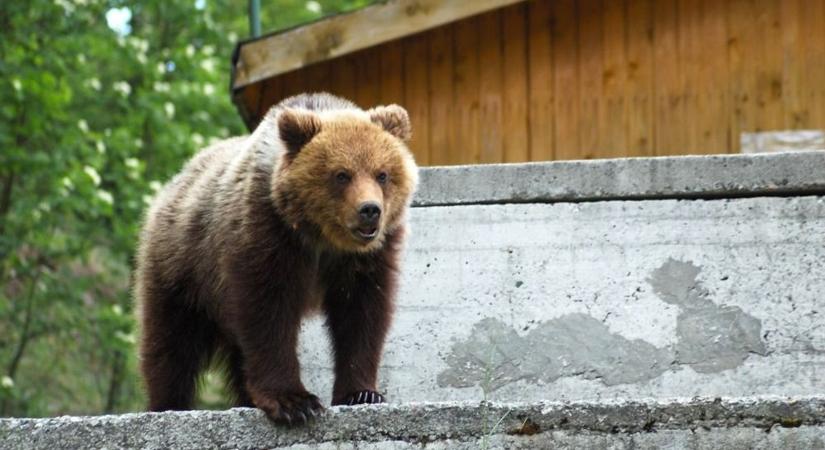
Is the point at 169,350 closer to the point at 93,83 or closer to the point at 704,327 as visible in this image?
the point at 704,327

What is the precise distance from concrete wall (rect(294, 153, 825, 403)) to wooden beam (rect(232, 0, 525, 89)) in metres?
2.54

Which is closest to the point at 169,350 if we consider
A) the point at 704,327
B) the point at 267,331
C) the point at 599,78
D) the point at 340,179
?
the point at 267,331

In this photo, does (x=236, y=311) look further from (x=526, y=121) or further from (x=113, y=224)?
(x=113, y=224)

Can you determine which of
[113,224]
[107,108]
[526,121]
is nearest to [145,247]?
[526,121]

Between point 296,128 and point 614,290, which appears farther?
point 614,290

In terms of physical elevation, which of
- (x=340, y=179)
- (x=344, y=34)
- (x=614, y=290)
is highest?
(x=344, y=34)

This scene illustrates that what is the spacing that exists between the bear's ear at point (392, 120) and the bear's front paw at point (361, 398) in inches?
44.7

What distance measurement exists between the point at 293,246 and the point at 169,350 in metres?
1.10

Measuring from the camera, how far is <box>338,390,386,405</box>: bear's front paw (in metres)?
5.46

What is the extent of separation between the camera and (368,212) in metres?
5.24

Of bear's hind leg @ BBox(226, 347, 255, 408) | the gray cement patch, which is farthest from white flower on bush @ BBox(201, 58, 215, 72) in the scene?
the gray cement patch

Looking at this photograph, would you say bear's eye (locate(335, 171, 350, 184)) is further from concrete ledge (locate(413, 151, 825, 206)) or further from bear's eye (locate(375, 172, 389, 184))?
concrete ledge (locate(413, 151, 825, 206))

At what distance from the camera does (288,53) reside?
30.0 ft

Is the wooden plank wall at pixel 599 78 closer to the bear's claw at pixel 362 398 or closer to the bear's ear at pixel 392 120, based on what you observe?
the bear's ear at pixel 392 120
